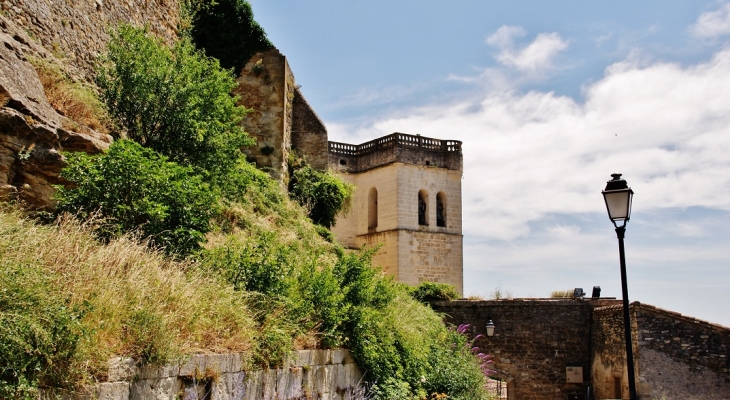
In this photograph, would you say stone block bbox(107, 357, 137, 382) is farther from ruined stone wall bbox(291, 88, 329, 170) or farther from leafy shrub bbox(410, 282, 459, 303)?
leafy shrub bbox(410, 282, 459, 303)

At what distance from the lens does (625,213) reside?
775 centimetres

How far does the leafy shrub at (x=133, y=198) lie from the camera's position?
22.1 ft

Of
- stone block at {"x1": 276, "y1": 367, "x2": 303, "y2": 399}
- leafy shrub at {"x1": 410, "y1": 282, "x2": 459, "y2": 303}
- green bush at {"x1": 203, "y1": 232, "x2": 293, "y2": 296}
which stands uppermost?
leafy shrub at {"x1": 410, "y1": 282, "x2": 459, "y2": 303}

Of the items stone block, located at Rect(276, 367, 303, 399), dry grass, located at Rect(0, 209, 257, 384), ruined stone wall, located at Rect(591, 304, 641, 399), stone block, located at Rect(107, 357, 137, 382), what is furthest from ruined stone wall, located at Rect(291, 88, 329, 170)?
stone block, located at Rect(107, 357, 137, 382)

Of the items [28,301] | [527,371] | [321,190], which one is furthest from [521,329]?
[28,301]

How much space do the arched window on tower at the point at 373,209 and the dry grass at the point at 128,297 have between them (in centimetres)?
2439

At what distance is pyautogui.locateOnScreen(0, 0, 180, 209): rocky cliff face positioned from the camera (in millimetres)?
6695

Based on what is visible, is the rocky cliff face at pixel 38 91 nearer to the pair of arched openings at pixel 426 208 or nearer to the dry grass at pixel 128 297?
the dry grass at pixel 128 297

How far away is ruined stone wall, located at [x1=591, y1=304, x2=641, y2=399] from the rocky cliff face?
49.1 ft

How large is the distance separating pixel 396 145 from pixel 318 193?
12593 mm

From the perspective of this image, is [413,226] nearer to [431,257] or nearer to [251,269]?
[431,257]

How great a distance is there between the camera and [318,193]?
699 inches

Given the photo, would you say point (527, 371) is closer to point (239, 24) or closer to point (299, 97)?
point (299, 97)

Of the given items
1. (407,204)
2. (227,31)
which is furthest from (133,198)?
(407,204)
